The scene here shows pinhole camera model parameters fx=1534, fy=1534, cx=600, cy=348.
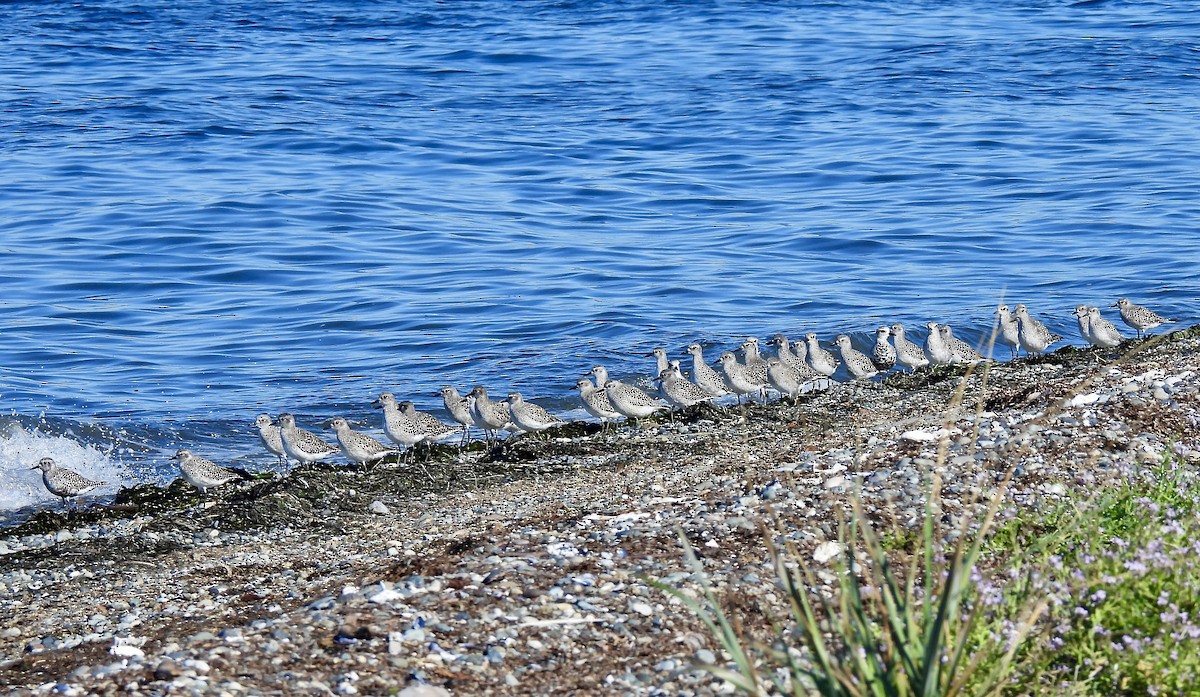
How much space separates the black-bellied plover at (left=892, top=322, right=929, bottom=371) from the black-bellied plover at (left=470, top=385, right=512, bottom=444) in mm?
4575

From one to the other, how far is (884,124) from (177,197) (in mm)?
14954

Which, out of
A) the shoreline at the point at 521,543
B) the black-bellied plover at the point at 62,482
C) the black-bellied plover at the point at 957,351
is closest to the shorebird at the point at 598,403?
the shoreline at the point at 521,543

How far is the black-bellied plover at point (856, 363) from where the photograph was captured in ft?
53.3

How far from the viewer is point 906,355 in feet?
53.6

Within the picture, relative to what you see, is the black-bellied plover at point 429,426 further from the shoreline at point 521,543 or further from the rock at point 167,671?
the rock at point 167,671

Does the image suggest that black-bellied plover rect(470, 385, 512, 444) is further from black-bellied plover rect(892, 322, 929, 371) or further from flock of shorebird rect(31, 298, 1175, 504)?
black-bellied plover rect(892, 322, 929, 371)

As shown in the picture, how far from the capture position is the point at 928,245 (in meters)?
23.9

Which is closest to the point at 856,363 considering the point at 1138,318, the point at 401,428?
the point at 1138,318

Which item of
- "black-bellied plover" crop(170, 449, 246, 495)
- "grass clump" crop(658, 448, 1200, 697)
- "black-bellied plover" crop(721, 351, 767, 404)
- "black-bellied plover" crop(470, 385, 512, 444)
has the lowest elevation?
"black-bellied plover" crop(721, 351, 767, 404)

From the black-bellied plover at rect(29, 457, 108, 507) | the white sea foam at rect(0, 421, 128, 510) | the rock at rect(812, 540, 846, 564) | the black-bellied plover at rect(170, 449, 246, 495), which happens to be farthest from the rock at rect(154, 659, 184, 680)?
the white sea foam at rect(0, 421, 128, 510)

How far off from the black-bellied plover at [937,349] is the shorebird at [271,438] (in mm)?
6809

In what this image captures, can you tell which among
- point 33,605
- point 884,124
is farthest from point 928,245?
point 33,605

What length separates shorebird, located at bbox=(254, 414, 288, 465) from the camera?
13.7 meters

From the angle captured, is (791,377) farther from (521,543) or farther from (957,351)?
(521,543)
